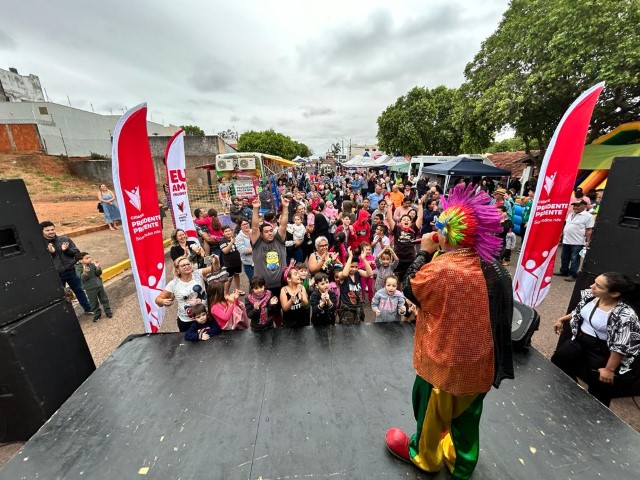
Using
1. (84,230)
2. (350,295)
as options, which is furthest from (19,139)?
(350,295)

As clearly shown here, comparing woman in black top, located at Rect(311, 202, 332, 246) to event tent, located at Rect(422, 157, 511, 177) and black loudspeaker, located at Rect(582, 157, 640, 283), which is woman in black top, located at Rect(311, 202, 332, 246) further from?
event tent, located at Rect(422, 157, 511, 177)

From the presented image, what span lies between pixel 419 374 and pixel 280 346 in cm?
189

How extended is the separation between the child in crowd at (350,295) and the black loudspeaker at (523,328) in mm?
1723

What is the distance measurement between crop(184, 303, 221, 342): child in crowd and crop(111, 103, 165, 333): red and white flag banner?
36.2 inches

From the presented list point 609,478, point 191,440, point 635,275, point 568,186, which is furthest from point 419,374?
point 568,186

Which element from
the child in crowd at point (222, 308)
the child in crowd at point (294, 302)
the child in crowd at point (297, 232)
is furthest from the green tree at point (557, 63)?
the child in crowd at point (222, 308)

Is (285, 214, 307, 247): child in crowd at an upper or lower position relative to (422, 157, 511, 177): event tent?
lower

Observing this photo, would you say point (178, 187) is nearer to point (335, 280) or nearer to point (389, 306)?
point (335, 280)

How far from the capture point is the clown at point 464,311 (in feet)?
4.68

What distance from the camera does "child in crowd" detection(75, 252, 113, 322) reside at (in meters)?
4.26

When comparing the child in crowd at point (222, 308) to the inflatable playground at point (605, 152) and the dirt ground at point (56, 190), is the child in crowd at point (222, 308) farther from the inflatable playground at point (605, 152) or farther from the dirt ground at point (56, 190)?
the inflatable playground at point (605, 152)

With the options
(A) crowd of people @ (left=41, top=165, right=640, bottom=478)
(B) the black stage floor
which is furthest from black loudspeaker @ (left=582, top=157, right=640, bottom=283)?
(B) the black stage floor

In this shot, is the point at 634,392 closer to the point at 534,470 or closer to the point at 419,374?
the point at 534,470

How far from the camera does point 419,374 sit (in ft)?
5.32
